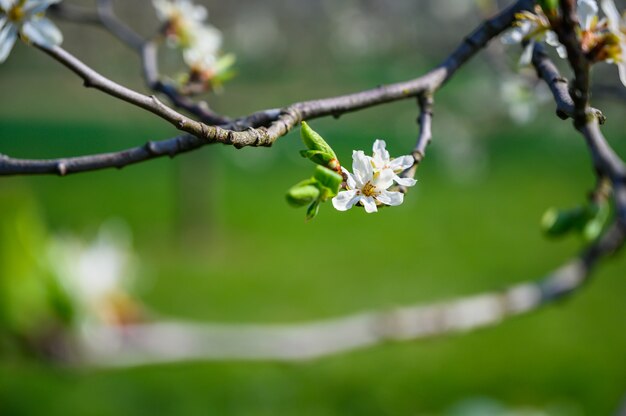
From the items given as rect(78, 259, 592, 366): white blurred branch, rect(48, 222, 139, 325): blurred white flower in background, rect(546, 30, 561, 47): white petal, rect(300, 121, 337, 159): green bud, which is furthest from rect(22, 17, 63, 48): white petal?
rect(48, 222, 139, 325): blurred white flower in background

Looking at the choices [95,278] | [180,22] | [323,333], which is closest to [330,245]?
[95,278]

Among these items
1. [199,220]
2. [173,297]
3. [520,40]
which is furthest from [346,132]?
[520,40]

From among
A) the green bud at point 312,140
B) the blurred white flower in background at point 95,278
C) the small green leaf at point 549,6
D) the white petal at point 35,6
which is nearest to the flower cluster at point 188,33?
the white petal at point 35,6

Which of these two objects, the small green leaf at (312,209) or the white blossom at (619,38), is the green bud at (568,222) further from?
the small green leaf at (312,209)

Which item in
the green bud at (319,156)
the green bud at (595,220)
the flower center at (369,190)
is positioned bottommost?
the green bud at (595,220)

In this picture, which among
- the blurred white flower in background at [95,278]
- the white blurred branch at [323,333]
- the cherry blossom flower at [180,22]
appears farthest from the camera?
the blurred white flower in background at [95,278]

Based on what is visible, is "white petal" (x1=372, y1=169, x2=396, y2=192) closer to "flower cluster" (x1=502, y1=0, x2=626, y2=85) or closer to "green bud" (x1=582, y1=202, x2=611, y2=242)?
"flower cluster" (x1=502, y1=0, x2=626, y2=85)

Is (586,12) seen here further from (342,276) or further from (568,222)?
(342,276)

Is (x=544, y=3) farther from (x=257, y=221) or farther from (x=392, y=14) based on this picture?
(x=392, y=14)
